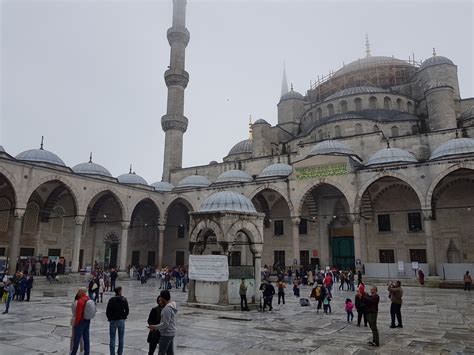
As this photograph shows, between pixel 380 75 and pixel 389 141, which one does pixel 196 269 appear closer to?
pixel 389 141

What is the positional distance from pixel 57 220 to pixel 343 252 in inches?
681

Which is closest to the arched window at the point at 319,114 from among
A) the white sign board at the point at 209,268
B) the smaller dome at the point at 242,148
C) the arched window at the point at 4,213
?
the smaller dome at the point at 242,148

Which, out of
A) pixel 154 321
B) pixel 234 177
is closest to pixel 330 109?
pixel 234 177

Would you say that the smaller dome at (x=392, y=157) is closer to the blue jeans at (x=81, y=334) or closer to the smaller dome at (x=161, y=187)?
the smaller dome at (x=161, y=187)

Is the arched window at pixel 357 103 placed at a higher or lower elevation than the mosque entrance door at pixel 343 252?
higher

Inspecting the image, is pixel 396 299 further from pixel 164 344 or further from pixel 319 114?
pixel 319 114

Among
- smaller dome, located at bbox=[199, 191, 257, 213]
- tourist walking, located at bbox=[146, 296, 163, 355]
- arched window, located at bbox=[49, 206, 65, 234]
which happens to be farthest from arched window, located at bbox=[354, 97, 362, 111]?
tourist walking, located at bbox=[146, 296, 163, 355]

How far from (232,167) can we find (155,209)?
6425 mm

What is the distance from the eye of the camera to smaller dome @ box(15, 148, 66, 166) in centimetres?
2073

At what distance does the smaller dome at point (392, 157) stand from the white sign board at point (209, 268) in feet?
41.2

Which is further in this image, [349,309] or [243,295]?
[243,295]

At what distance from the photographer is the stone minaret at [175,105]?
29.3 meters

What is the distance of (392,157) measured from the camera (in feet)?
61.4

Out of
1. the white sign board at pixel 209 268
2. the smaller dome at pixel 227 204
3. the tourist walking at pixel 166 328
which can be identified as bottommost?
the tourist walking at pixel 166 328
